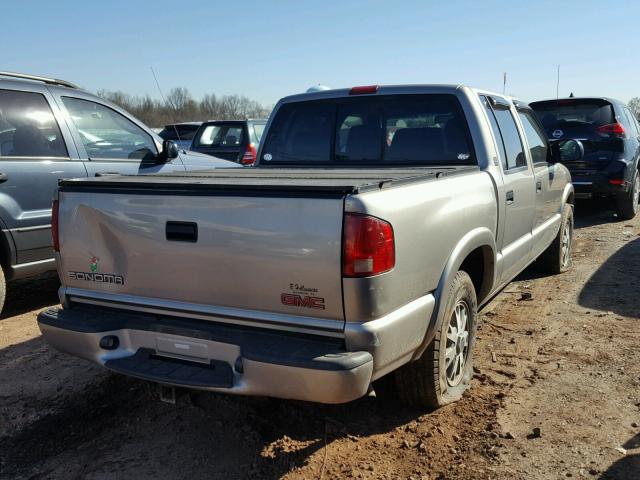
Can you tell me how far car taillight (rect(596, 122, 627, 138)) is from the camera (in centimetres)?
886

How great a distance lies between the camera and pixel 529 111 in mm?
5445

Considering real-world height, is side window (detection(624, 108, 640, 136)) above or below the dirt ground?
above

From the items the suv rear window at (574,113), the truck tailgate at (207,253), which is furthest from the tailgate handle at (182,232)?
the suv rear window at (574,113)

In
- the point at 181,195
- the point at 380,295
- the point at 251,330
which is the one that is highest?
the point at 181,195

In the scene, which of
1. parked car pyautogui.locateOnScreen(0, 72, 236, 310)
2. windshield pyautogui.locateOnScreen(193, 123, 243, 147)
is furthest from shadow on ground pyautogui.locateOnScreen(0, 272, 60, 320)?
windshield pyautogui.locateOnScreen(193, 123, 243, 147)

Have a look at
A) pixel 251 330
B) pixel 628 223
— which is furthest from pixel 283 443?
pixel 628 223

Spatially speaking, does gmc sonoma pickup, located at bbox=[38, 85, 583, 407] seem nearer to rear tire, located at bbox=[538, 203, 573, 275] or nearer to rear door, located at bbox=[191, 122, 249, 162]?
rear tire, located at bbox=[538, 203, 573, 275]

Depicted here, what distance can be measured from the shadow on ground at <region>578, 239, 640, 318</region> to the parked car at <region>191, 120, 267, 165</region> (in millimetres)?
6914

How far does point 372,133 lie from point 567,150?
2351 millimetres

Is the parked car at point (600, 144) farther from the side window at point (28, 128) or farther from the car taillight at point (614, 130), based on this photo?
the side window at point (28, 128)

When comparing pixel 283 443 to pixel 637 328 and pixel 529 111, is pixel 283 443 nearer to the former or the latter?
pixel 637 328

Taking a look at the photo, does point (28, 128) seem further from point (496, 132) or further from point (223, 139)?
point (223, 139)

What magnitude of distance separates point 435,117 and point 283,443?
8.08 ft

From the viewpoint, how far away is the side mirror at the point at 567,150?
5.55 m
